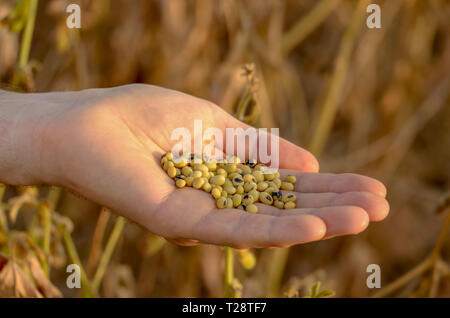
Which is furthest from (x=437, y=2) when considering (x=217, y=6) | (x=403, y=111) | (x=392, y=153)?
(x=217, y=6)

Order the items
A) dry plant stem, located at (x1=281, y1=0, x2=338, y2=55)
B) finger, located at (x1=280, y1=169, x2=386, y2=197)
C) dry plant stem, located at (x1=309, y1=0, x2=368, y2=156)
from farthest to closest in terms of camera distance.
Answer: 1. dry plant stem, located at (x1=281, y1=0, x2=338, y2=55)
2. dry plant stem, located at (x1=309, y1=0, x2=368, y2=156)
3. finger, located at (x1=280, y1=169, x2=386, y2=197)

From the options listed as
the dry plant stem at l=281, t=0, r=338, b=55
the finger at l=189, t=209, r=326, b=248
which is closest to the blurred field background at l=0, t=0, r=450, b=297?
the dry plant stem at l=281, t=0, r=338, b=55

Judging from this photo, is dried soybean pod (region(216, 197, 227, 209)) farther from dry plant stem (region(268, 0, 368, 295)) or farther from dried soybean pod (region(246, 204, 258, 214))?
dry plant stem (region(268, 0, 368, 295))

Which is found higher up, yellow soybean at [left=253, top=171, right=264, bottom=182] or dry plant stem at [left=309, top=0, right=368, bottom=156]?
dry plant stem at [left=309, top=0, right=368, bottom=156]

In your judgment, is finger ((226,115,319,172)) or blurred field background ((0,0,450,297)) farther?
blurred field background ((0,0,450,297))

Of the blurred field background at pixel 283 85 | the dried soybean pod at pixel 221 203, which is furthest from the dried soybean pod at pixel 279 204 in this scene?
the blurred field background at pixel 283 85

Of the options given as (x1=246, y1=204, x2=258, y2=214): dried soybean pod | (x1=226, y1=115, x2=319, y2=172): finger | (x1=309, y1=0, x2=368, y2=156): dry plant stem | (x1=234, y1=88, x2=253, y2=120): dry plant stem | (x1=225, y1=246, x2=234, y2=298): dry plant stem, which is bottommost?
(x1=225, y1=246, x2=234, y2=298): dry plant stem

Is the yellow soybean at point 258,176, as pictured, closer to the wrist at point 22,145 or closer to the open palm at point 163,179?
the open palm at point 163,179
